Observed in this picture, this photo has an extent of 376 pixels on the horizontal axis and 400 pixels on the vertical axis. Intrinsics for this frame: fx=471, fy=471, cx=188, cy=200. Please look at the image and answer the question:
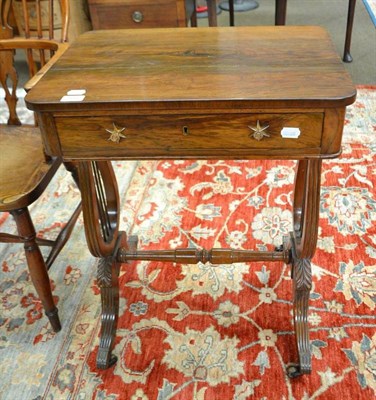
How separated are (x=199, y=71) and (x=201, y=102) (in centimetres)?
18

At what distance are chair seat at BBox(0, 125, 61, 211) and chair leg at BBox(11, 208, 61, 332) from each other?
4cm

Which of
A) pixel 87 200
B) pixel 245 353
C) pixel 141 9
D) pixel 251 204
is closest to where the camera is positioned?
pixel 87 200

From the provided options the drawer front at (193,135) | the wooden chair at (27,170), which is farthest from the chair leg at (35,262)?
the drawer front at (193,135)

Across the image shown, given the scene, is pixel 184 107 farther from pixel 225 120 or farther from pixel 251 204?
pixel 251 204

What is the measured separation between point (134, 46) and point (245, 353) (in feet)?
3.30

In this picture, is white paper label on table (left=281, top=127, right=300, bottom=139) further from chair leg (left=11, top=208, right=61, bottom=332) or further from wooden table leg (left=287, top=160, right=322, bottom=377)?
chair leg (left=11, top=208, right=61, bottom=332)

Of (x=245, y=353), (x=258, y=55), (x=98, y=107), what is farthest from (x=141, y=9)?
(x=245, y=353)

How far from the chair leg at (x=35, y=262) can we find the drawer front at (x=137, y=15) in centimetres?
151

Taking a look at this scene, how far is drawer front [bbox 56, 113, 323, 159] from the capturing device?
1060 mm

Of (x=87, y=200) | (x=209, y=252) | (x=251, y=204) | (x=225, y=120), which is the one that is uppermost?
(x=225, y=120)

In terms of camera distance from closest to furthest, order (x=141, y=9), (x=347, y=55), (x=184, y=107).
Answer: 1. (x=184, y=107)
2. (x=141, y=9)
3. (x=347, y=55)

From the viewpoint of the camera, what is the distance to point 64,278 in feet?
6.03

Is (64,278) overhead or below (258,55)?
below

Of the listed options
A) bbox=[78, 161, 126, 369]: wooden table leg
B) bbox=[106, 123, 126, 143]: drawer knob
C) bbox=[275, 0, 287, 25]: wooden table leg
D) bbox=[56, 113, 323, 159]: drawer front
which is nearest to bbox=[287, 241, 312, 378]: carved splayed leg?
bbox=[56, 113, 323, 159]: drawer front
